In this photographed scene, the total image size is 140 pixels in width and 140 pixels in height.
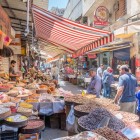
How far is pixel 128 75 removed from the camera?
659 centimetres

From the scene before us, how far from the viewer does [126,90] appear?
6.56 metres

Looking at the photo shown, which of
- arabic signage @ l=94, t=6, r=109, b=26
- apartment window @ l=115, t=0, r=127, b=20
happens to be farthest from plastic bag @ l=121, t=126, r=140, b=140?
arabic signage @ l=94, t=6, r=109, b=26

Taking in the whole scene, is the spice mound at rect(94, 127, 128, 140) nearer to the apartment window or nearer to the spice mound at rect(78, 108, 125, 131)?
the spice mound at rect(78, 108, 125, 131)

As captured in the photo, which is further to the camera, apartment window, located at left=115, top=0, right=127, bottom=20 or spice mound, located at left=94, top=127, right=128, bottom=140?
apartment window, located at left=115, top=0, right=127, bottom=20

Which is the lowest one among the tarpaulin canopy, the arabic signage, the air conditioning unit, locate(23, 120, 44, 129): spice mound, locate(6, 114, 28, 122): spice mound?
locate(23, 120, 44, 129): spice mound

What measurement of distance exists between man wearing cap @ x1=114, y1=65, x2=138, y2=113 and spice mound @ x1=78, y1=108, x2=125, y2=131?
2.50 meters

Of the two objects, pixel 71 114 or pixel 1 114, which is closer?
pixel 1 114

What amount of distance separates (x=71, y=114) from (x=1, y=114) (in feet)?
6.55

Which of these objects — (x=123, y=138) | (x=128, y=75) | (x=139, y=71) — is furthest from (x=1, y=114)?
(x=139, y=71)

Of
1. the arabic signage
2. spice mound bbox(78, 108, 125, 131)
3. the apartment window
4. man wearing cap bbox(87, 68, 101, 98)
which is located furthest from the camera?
the arabic signage

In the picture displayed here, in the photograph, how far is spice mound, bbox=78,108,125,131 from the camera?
12.1 feet

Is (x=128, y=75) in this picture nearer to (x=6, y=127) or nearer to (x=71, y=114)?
(x=71, y=114)

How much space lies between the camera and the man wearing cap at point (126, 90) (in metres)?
6.50

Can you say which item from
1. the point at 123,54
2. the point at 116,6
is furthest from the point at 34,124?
the point at 116,6
